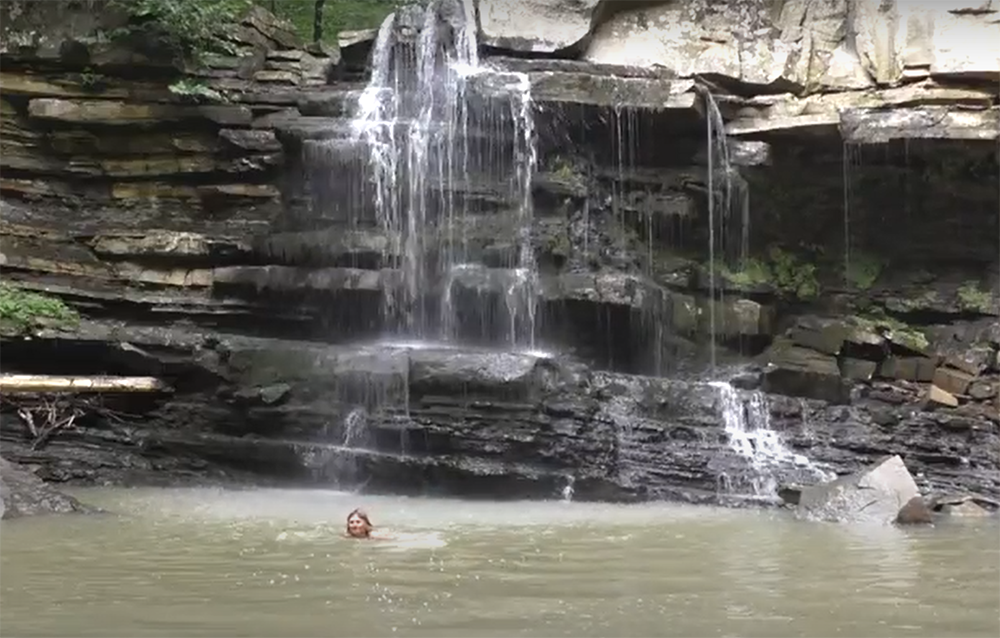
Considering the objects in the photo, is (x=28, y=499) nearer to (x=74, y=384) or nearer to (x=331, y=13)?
(x=74, y=384)

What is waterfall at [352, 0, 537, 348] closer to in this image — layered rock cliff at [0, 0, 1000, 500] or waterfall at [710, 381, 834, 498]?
layered rock cliff at [0, 0, 1000, 500]

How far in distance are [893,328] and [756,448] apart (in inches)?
135

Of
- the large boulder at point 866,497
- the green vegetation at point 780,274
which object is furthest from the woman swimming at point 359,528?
the green vegetation at point 780,274

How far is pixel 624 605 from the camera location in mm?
5164

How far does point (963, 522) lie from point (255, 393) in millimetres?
6986

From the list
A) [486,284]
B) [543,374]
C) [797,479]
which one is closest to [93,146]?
[486,284]

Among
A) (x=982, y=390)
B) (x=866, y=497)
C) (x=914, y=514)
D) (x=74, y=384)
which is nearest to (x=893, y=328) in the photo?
(x=982, y=390)

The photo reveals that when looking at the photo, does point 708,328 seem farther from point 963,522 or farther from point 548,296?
point 963,522

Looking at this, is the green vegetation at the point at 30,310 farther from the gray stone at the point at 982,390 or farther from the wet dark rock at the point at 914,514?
the gray stone at the point at 982,390

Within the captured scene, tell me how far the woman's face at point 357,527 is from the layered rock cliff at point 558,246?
297cm

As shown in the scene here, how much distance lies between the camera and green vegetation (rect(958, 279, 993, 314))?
13.1m

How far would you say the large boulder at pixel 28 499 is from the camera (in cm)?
810

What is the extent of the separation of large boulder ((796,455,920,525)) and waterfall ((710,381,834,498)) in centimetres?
113

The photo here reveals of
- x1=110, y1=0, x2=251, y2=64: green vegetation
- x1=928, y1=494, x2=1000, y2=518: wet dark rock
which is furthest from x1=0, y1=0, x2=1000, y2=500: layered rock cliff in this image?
x1=928, y1=494, x2=1000, y2=518: wet dark rock
